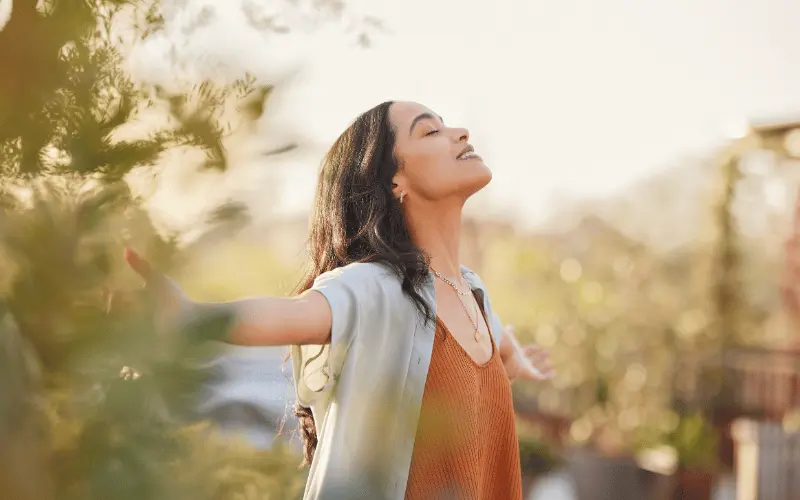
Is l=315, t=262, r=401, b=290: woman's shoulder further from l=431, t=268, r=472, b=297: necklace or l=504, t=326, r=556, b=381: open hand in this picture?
l=504, t=326, r=556, b=381: open hand

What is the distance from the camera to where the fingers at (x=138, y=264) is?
403mm

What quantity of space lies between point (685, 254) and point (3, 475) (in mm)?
9044

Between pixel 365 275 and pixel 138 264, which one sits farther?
pixel 365 275

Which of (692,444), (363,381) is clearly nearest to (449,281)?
(363,381)

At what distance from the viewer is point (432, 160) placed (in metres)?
1.61

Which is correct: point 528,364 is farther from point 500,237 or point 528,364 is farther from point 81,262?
point 500,237

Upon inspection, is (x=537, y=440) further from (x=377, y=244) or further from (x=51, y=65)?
(x=51, y=65)

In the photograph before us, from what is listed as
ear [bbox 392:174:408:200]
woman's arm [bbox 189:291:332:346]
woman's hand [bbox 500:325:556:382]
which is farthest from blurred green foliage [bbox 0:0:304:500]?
woman's hand [bbox 500:325:556:382]

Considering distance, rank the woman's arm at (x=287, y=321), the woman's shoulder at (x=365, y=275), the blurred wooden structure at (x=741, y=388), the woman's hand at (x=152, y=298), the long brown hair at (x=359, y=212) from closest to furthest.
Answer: the woman's hand at (x=152, y=298) → the woman's arm at (x=287, y=321) → the woman's shoulder at (x=365, y=275) → the long brown hair at (x=359, y=212) → the blurred wooden structure at (x=741, y=388)

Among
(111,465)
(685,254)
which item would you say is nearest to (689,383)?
(685,254)

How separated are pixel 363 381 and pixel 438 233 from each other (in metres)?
0.44

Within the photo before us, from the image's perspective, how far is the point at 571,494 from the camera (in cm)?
593

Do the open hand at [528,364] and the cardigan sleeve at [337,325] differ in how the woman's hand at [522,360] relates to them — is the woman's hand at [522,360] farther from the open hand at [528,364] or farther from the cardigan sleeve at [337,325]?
the cardigan sleeve at [337,325]

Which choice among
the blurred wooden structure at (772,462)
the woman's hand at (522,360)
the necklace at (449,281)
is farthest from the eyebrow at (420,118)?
the blurred wooden structure at (772,462)
